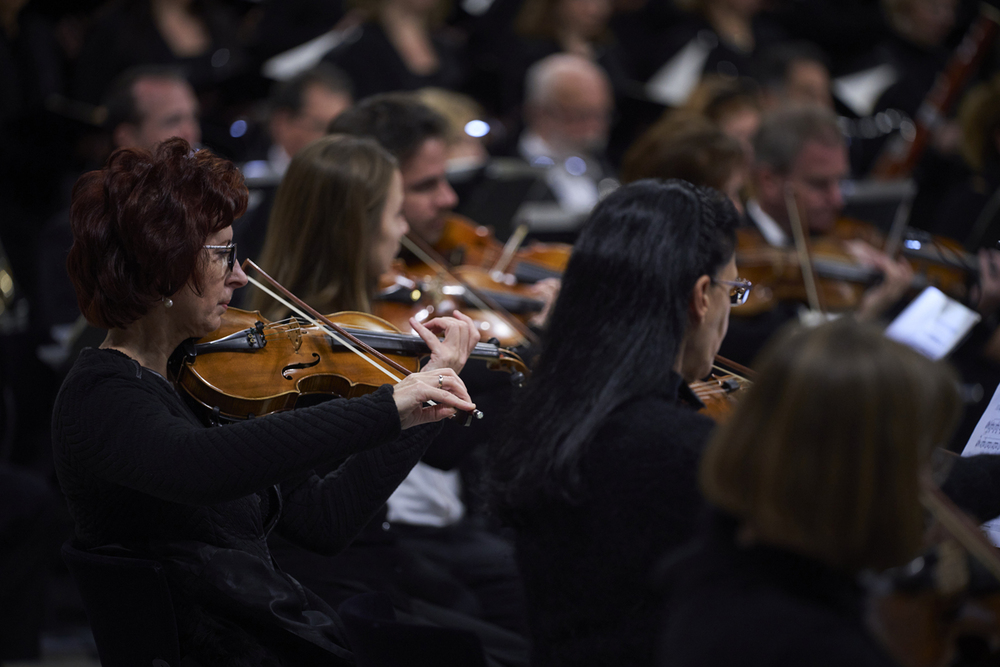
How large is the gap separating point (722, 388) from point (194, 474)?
839 millimetres

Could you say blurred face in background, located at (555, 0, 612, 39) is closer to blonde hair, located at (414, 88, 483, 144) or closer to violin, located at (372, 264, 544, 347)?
blonde hair, located at (414, 88, 483, 144)

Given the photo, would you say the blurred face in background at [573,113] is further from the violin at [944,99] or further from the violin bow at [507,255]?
the violin bow at [507,255]

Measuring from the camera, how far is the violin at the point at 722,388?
170cm

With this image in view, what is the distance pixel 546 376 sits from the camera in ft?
4.32

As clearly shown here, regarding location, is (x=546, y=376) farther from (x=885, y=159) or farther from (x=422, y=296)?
(x=885, y=159)

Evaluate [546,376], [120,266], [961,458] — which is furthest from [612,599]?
[120,266]

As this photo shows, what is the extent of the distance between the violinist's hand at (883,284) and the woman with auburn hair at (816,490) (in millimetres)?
2281

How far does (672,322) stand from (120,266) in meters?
0.70

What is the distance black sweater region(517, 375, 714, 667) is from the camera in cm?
119

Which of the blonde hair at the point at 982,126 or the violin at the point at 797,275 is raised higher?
the blonde hair at the point at 982,126

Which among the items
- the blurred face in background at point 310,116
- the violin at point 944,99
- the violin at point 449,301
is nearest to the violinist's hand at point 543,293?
the violin at point 449,301

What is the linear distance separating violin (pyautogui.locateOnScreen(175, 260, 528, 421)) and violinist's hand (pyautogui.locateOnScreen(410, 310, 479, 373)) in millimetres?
69

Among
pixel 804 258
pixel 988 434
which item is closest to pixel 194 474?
pixel 988 434

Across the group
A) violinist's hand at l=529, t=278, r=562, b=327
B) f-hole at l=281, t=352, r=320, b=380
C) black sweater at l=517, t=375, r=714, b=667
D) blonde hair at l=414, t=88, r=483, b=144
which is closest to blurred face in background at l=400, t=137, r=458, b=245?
violinist's hand at l=529, t=278, r=562, b=327
